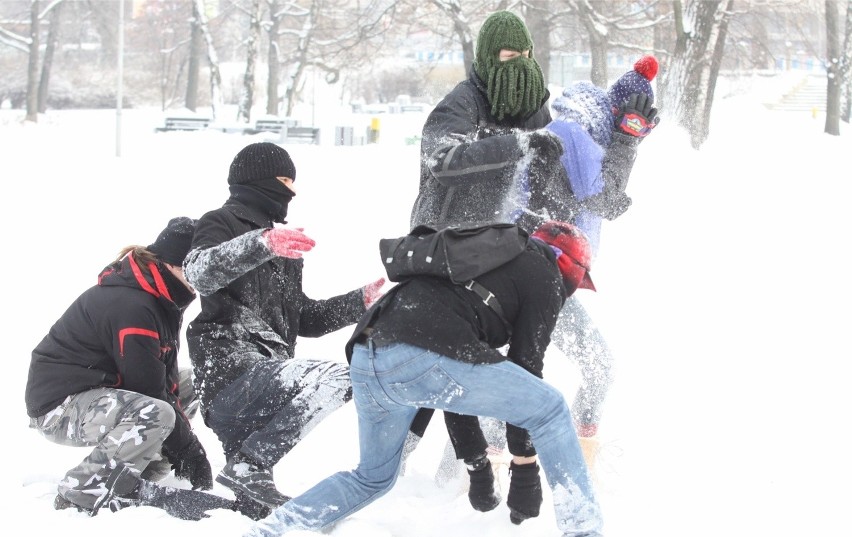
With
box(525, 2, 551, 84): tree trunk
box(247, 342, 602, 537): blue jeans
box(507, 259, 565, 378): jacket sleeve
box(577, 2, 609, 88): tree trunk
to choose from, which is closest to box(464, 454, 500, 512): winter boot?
box(247, 342, 602, 537): blue jeans

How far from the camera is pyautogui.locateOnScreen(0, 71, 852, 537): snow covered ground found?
390 centimetres

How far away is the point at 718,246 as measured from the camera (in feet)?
29.1

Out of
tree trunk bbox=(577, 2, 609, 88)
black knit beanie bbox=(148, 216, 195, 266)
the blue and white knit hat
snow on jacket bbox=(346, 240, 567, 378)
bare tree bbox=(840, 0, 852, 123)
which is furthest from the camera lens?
bare tree bbox=(840, 0, 852, 123)

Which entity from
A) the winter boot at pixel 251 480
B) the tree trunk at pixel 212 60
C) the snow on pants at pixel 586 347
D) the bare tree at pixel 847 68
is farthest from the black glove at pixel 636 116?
the tree trunk at pixel 212 60

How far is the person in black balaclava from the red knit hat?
88cm

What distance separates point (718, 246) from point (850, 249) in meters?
1.15

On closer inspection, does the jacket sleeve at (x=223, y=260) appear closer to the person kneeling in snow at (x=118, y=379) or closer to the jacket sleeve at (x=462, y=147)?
the person kneeling in snow at (x=118, y=379)

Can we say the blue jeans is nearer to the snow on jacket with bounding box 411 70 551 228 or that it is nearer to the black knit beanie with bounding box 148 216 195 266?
the snow on jacket with bounding box 411 70 551 228

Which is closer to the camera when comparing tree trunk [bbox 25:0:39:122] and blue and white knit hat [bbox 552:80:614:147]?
blue and white knit hat [bbox 552:80:614:147]

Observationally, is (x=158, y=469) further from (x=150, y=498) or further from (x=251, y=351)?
(x=251, y=351)

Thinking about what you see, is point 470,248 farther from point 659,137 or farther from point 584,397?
point 659,137

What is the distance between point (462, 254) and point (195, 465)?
1.94 meters

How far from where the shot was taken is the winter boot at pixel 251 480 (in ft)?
11.7

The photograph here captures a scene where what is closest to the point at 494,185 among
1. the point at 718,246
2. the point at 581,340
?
the point at 581,340
